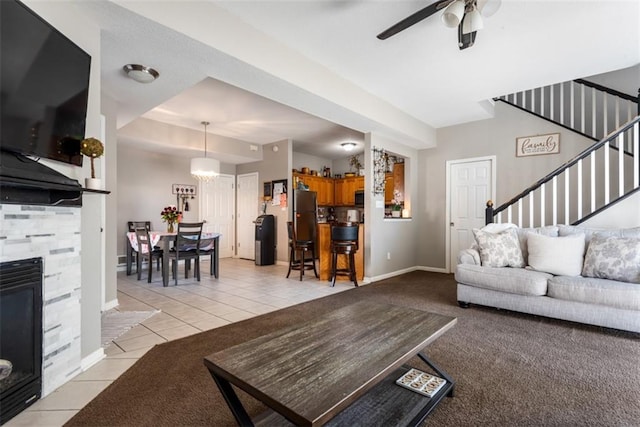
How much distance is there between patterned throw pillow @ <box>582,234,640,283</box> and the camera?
2.79 m

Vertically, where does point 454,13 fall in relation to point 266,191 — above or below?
above

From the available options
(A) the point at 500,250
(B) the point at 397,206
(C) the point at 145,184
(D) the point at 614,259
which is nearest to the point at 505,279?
(A) the point at 500,250

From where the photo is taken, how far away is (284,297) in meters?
3.96

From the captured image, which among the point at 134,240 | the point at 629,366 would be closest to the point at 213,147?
the point at 134,240

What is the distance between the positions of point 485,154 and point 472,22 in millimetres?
3566

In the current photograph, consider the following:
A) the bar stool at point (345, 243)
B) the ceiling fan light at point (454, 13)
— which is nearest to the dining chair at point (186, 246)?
the bar stool at point (345, 243)

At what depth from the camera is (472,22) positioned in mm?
2213

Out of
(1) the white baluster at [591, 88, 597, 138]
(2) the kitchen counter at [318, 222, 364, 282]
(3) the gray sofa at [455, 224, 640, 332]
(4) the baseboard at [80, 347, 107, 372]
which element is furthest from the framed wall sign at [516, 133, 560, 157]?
(4) the baseboard at [80, 347, 107, 372]

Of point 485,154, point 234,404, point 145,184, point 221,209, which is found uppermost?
point 485,154

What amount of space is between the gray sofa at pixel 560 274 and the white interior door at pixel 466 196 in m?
1.71

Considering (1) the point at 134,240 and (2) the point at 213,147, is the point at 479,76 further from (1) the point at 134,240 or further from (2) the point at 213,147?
(1) the point at 134,240

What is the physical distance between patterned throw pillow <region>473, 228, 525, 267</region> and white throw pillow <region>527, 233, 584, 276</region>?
18 centimetres

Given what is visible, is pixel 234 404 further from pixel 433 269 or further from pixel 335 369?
pixel 433 269

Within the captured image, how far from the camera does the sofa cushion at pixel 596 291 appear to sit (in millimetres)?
2626
